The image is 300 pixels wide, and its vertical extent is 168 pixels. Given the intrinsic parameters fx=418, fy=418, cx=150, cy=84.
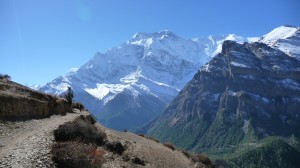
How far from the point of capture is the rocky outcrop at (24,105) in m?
37.5

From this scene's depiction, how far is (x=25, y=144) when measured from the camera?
2841cm

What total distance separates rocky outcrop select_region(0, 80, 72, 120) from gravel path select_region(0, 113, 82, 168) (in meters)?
1.62

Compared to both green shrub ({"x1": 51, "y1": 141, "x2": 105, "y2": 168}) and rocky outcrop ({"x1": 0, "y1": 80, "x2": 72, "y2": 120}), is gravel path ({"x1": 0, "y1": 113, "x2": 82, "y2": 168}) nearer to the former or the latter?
green shrub ({"x1": 51, "y1": 141, "x2": 105, "y2": 168})

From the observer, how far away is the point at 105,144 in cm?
4019

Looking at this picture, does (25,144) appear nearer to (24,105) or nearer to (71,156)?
(71,156)

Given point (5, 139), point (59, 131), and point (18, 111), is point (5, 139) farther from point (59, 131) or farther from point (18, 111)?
point (18, 111)

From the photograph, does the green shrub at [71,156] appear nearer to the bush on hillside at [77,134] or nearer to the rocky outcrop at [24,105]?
the bush on hillside at [77,134]

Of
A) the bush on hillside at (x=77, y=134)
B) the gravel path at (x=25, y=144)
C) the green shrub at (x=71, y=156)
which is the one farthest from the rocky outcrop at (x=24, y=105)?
the green shrub at (x=71, y=156)

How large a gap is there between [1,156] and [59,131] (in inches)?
384

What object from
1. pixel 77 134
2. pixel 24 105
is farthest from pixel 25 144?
pixel 24 105

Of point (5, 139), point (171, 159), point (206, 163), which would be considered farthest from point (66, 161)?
point (206, 163)

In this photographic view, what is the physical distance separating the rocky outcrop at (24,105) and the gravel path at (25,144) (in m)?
1.62

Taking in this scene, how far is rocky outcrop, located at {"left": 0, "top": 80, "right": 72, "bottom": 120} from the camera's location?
3753 centimetres

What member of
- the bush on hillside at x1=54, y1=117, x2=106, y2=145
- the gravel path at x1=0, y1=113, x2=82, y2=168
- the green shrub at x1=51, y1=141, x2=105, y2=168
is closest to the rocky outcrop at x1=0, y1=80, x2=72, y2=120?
the gravel path at x1=0, y1=113, x2=82, y2=168
